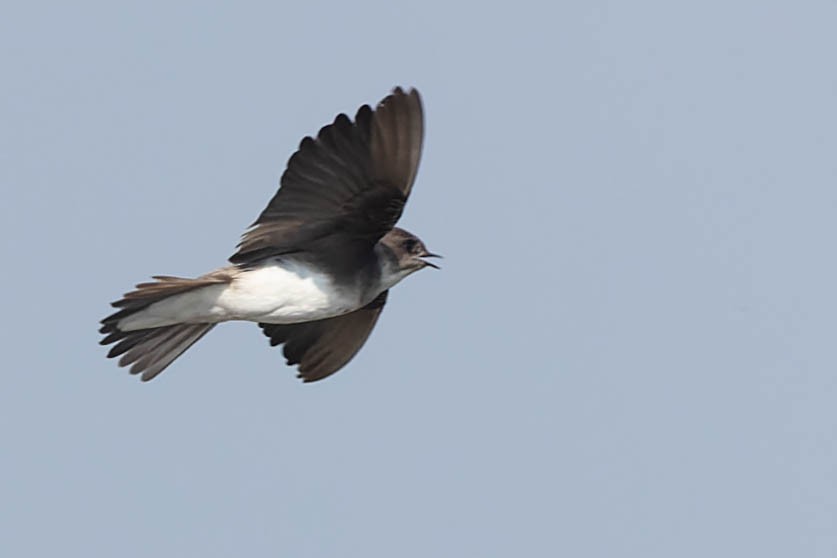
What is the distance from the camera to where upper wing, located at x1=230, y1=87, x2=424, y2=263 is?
13516 millimetres

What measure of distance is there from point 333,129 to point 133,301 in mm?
1589

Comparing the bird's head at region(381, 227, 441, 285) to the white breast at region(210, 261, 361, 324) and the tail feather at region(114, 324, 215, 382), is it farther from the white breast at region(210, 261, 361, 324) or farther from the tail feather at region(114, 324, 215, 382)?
the tail feather at region(114, 324, 215, 382)

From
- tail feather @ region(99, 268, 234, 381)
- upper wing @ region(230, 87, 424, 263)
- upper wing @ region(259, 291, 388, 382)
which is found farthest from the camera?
upper wing @ region(259, 291, 388, 382)

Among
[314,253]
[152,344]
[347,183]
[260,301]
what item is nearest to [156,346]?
[152,344]

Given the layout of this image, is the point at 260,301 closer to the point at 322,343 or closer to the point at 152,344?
the point at 152,344

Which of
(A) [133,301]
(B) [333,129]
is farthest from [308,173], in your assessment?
(A) [133,301]

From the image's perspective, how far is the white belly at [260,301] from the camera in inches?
560

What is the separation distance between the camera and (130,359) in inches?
583

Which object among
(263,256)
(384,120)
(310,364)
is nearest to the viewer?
(384,120)

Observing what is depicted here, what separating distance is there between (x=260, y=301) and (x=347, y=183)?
0.94m

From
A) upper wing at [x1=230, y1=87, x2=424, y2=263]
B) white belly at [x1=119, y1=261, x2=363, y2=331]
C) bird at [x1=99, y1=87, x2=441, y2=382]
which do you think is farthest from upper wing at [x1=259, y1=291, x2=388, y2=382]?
upper wing at [x1=230, y1=87, x2=424, y2=263]

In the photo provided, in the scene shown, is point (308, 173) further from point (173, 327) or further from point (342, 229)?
point (173, 327)

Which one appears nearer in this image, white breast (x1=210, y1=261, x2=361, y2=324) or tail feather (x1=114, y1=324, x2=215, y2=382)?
white breast (x1=210, y1=261, x2=361, y2=324)

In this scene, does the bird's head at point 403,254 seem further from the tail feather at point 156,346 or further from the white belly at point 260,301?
the tail feather at point 156,346
